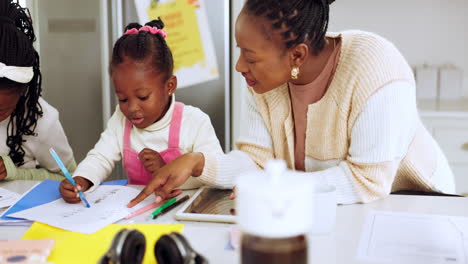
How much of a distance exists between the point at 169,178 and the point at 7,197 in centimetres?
37

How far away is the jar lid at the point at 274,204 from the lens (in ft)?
1.49

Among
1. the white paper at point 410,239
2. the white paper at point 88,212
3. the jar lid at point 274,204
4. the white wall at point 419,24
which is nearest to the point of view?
the jar lid at point 274,204

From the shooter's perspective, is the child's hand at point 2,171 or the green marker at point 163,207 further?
the child's hand at point 2,171

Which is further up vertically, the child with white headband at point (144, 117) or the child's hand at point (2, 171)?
the child with white headband at point (144, 117)

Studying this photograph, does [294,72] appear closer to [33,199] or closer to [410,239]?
[410,239]

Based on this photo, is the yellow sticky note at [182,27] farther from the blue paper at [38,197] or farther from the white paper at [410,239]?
the white paper at [410,239]

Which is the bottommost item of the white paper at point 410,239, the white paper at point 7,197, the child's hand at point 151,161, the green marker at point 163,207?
the white paper at point 7,197

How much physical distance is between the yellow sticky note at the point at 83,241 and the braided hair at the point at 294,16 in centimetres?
46

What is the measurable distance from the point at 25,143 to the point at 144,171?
15.6 inches

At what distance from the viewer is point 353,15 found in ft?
9.20

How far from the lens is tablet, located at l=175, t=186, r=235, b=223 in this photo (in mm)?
961

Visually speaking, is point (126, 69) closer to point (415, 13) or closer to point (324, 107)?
point (324, 107)

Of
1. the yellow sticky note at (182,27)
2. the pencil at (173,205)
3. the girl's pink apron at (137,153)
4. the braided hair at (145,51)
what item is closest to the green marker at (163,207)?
the pencil at (173,205)

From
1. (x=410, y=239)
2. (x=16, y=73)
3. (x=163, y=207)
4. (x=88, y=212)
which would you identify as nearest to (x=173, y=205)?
(x=163, y=207)
